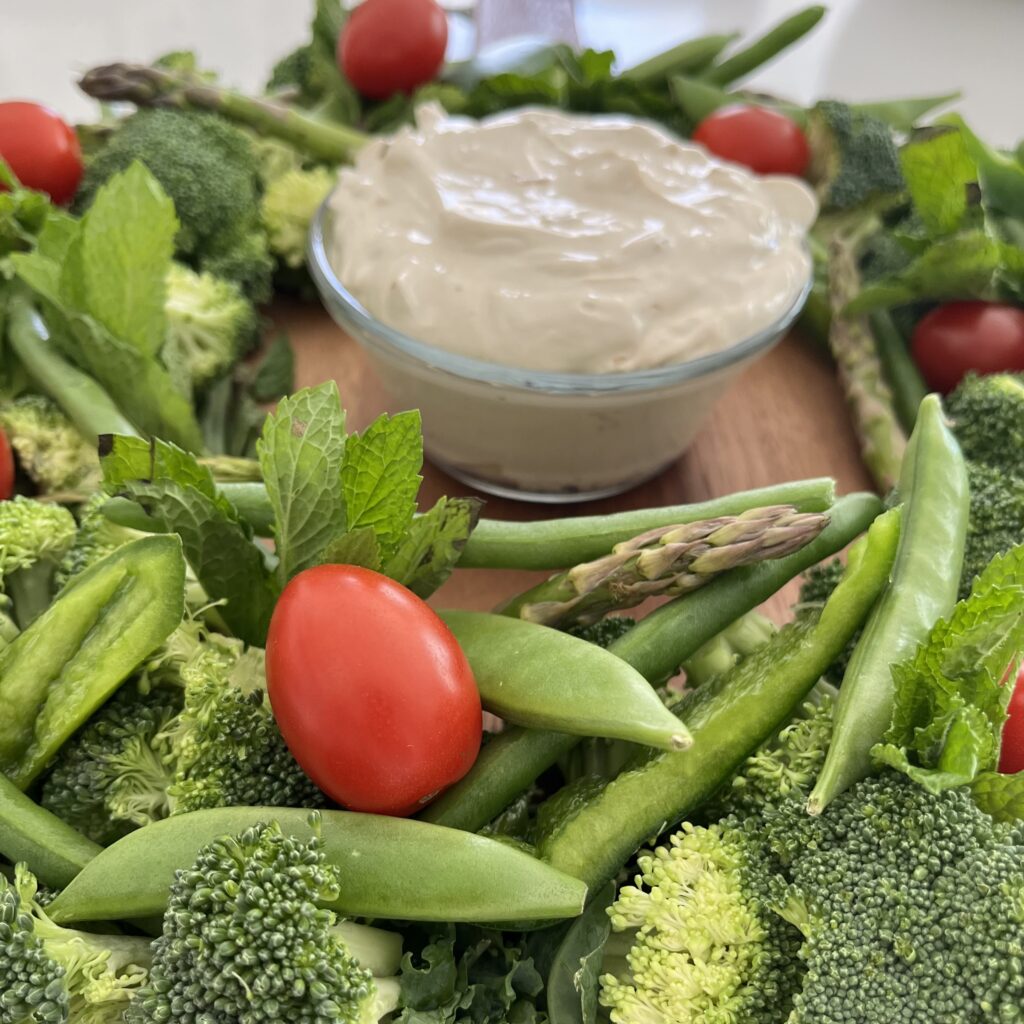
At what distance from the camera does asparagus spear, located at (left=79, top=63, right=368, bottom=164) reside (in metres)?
2.48

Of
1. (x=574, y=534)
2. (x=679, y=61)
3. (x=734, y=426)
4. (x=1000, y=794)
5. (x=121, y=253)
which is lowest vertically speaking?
(x=734, y=426)

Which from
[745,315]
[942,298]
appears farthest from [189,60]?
[942,298]

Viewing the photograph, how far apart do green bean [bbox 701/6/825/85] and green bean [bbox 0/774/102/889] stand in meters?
2.54

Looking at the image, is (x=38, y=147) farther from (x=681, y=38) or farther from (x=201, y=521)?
(x=681, y=38)

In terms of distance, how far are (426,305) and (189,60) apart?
1444 millimetres

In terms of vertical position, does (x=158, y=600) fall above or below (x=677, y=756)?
above

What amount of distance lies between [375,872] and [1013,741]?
0.74 meters

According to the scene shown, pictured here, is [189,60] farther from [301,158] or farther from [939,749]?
[939,749]

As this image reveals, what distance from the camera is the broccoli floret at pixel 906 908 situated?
0.91 metres

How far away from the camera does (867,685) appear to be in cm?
113

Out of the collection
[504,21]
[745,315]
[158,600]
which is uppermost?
[504,21]

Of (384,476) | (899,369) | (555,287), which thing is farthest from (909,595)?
(899,369)

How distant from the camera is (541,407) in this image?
175 centimetres

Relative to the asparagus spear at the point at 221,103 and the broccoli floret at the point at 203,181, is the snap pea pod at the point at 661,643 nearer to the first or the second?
the broccoli floret at the point at 203,181
